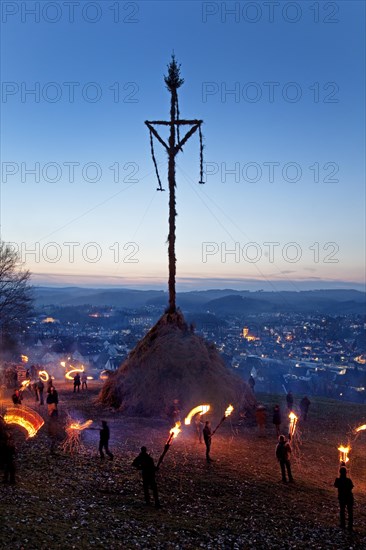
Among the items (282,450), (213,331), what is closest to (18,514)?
(282,450)

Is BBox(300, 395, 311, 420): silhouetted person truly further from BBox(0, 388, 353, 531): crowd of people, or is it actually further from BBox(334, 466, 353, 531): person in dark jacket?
BBox(334, 466, 353, 531): person in dark jacket

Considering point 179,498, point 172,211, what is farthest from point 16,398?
point 172,211

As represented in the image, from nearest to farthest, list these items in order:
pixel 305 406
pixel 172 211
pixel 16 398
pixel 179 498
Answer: pixel 179 498 < pixel 16 398 < pixel 305 406 < pixel 172 211

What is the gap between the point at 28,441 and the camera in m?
19.3

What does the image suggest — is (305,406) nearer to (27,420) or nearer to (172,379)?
(172,379)

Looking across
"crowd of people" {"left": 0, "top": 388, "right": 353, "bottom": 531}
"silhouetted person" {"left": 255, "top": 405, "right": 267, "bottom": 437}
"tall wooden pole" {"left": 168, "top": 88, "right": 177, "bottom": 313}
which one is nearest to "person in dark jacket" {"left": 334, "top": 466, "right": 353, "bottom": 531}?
"crowd of people" {"left": 0, "top": 388, "right": 353, "bottom": 531}

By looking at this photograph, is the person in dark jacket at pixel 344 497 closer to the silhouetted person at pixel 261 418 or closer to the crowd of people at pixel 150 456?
the crowd of people at pixel 150 456

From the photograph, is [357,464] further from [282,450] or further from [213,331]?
[213,331]

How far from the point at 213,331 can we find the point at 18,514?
99.6 m

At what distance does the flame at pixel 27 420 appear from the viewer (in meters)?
20.2

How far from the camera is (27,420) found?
68.4 ft

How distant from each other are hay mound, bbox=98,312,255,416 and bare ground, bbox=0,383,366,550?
260 cm

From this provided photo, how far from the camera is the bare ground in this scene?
1167 cm

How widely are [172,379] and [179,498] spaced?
11.2 m
